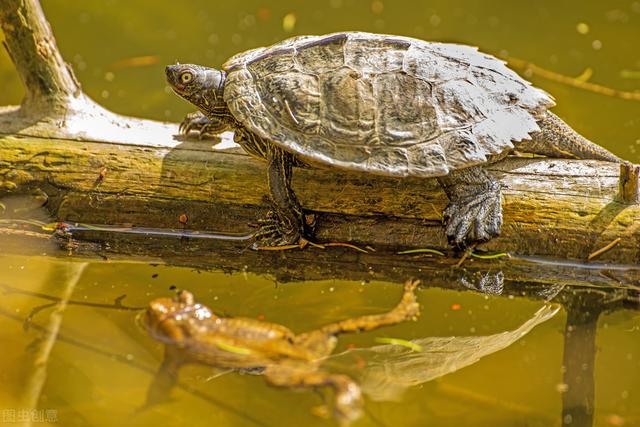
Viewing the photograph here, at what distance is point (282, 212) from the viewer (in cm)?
351

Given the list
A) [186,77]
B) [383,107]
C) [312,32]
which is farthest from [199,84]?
[312,32]

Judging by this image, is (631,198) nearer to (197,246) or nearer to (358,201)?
(358,201)

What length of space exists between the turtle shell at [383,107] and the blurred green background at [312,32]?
1855mm

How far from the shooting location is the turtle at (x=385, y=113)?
129 inches

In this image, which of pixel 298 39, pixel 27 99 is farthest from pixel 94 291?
pixel 298 39

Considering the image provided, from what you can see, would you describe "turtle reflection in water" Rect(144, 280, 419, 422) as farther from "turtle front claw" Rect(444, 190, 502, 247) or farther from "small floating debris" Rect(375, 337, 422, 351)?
"turtle front claw" Rect(444, 190, 502, 247)

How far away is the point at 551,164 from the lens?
351cm

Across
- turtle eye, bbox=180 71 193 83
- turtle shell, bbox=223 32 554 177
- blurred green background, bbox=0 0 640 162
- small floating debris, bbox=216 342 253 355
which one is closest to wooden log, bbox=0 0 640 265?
turtle shell, bbox=223 32 554 177

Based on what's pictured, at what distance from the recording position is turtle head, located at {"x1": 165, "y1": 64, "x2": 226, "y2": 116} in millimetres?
3525

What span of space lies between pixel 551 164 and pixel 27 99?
2.73 metres

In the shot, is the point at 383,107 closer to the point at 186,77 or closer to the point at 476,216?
the point at 476,216

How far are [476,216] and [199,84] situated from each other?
1451mm

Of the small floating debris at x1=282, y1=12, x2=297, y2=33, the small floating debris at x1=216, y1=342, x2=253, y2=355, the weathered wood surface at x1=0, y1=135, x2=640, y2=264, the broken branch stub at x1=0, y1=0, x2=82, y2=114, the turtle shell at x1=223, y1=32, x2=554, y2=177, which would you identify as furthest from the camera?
the small floating debris at x1=282, y1=12, x2=297, y2=33

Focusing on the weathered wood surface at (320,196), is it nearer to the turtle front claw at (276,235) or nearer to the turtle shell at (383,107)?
the turtle front claw at (276,235)
